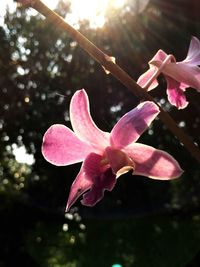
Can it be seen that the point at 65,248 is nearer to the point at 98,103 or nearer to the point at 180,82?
the point at 98,103

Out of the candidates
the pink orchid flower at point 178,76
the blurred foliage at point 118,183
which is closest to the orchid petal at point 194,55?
the pink orchid flower at point 178,76

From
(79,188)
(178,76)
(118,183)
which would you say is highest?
(178,76)

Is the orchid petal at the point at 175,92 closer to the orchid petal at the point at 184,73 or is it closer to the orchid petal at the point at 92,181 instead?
the orchid petal at the point at 184,73

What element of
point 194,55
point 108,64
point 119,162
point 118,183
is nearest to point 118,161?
point 119,162

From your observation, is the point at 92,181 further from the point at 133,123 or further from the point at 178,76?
the point at 178,76

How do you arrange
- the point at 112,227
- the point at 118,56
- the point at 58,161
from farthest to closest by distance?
the point at 112,227 < the point at 118,56 < the point at 58,161

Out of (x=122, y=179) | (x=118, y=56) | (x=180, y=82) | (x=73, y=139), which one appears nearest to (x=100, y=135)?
(x=73, y=139)

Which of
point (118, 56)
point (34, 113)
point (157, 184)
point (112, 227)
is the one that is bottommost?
point (112, 227)
